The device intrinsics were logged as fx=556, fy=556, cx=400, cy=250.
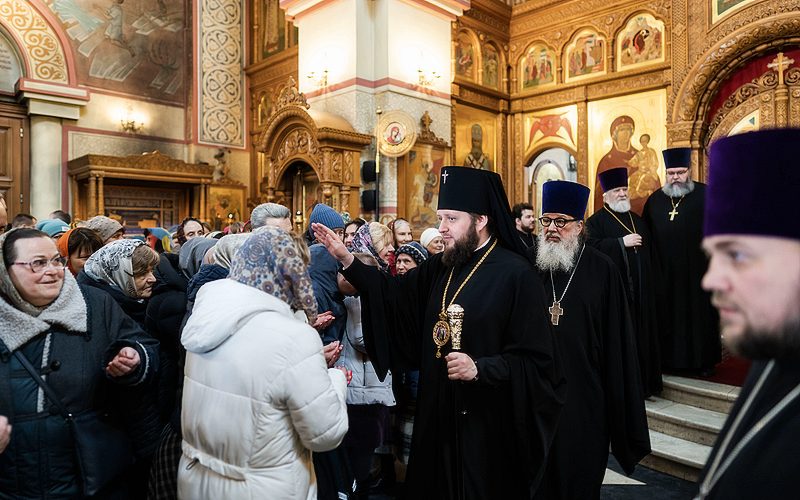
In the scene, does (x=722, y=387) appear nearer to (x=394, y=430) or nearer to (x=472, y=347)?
(x=394, y=430)

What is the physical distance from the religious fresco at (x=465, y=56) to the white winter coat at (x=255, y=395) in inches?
425

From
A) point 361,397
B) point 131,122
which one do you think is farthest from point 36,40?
point 361,397

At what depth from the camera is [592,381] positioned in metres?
3.12

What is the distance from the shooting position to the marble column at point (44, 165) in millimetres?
11594

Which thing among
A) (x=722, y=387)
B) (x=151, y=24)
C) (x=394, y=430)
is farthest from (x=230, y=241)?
(x=151, y=24)

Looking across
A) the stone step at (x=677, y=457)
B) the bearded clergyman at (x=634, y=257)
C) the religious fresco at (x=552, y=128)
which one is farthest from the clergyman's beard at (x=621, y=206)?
the religious fresco at (x=552, y=128)

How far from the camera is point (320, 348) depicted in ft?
6.12

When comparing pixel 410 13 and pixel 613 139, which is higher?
pixel 410 13

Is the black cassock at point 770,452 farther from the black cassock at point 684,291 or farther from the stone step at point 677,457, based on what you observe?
the black cassock at point 684,291

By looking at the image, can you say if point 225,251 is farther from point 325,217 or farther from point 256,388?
point 325,217

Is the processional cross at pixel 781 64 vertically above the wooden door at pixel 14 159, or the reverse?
the processional cross at pixel 781 64

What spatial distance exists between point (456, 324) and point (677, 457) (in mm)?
2736

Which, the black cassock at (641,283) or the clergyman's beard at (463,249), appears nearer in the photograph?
the clergyman's beard at (463,249)

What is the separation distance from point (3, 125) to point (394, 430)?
11.4 m
